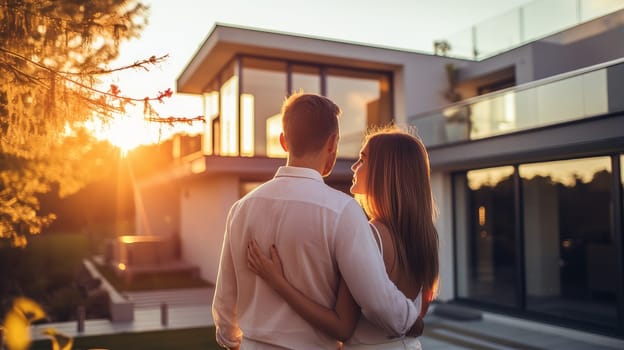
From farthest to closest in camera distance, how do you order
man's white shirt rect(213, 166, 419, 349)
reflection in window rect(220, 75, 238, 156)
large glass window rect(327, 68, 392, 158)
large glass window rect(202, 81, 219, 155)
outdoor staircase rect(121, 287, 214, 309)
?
large glass window rect(202, 81, 219, 155), large glass window rect(327, 68, 392, 158), reflection in window rect(220, 75, 238, 156), outdoor staircase rect(121, 287, 214, 309), man's white shirt rect(213, 166, 419, 349)

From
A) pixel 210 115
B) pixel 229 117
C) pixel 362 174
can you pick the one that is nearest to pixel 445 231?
pixel 229 117

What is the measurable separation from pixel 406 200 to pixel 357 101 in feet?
40.7

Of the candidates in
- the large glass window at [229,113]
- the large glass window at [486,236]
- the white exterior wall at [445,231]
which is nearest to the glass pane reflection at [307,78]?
the large glass window at [229,113]

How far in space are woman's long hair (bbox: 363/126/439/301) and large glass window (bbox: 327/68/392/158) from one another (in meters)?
11.5

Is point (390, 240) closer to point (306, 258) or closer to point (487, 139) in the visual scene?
point (306, 258)

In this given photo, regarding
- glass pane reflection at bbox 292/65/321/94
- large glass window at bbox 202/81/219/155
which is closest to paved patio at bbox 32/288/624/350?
large glass window at bbox 202/81/219/155

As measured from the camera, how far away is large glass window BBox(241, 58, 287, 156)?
42.4ft

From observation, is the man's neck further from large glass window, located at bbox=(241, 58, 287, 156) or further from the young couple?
large glass window, located at bbox=(241, 58, 287, 156)

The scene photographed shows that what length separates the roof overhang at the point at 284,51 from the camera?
12.4 meters

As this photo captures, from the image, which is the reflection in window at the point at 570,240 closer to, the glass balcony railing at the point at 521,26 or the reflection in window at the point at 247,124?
the glass balcony railing at the point at 521,26

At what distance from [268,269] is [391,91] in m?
13.4

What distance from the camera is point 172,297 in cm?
1299

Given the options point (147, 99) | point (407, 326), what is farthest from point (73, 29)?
point (407, 326)

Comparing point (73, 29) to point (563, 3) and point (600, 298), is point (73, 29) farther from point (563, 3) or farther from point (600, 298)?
point (563, 3)
